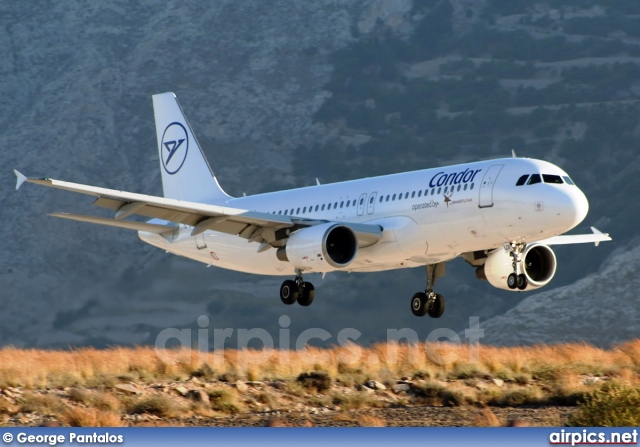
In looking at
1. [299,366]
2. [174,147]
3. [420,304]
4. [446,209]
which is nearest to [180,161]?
[174,147]

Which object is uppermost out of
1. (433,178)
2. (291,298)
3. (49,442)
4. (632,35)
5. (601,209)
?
(632,35)

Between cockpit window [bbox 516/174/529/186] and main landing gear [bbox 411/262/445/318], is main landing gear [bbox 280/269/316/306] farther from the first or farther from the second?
cockpit window [bbox 516/174/529/186]

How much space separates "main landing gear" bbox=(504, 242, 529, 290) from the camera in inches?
1382

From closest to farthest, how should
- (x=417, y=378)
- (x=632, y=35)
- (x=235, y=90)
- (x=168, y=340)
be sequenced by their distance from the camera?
(x=417, y=378), (x=168, y=340), (x=235, y=90), (x=632, y=35)

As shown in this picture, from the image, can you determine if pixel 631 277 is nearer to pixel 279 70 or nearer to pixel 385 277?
pixel 385 277

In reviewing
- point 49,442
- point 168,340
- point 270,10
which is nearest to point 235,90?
point 270,10

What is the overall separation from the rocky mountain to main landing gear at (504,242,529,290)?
7066 centimetres

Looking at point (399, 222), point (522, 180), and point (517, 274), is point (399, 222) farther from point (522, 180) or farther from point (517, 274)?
point (522, 180)

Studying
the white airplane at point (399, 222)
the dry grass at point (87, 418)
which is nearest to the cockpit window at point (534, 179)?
the white airplane at point (399, 222)

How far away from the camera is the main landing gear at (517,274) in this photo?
3509cm

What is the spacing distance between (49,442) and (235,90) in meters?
129

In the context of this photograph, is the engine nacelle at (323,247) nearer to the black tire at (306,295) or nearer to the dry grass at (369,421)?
the black tire at (306,295)

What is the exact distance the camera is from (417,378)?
33188mm

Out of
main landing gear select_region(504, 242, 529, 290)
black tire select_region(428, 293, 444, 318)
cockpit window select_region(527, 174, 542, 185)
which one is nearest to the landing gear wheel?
main landing gear select_region(504, 242, 529, 290)
